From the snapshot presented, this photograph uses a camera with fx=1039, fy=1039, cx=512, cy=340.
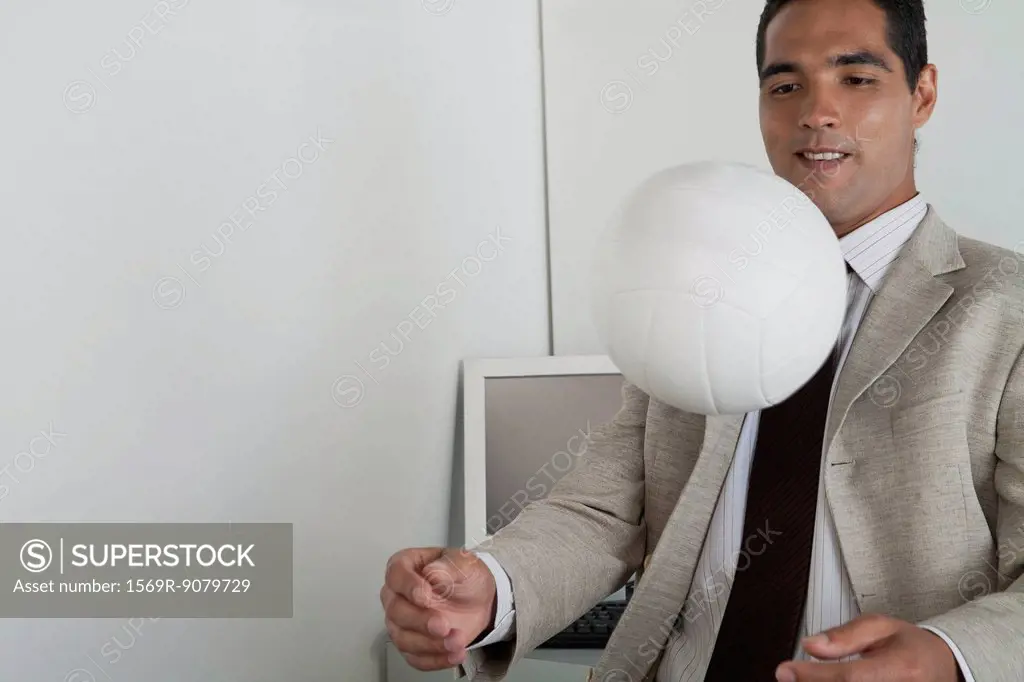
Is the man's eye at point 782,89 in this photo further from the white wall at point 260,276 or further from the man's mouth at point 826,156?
the white wall at point 260,276

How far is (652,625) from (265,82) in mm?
1189

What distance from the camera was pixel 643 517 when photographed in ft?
4.76

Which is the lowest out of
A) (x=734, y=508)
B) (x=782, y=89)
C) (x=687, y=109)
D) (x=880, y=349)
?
(x=734, y=508)

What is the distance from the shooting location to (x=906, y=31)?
4.33ft

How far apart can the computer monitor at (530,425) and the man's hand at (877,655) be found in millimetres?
1325

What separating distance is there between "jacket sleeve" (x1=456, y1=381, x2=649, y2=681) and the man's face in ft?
1.26

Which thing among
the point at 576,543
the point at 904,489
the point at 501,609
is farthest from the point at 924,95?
the point at 501,609

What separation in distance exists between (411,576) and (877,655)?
471 mm

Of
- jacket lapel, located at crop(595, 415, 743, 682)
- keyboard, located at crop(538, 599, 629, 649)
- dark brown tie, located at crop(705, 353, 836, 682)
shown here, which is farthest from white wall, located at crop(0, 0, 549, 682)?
dark brown tie, located at crop(705, 353, 836, 682)

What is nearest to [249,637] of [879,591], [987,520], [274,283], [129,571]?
[129,571]

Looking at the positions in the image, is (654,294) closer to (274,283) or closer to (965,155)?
(274,283)

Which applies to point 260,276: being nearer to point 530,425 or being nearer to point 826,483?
point 530,425

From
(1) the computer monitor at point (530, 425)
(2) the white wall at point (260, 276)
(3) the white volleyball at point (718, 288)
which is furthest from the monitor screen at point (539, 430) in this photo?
(3) the white volleyball at point (718, 288)

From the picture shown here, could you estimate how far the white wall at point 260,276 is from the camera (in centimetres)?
151
